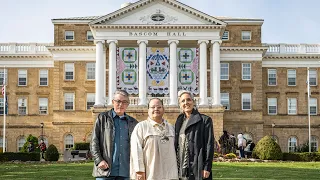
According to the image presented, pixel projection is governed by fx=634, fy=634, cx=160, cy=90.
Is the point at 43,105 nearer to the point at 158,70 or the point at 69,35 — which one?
the point at 69,35

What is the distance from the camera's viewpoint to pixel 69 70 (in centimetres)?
5700

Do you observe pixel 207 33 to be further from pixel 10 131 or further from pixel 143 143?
pixel 143 143

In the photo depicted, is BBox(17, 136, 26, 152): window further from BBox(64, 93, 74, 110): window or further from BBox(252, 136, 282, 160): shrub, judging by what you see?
BBox(252, 136, 282, 160): shrub

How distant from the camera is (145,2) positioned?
50.9 m

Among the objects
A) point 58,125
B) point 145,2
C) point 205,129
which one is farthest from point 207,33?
point 205,129

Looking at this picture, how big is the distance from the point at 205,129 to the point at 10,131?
162 feet

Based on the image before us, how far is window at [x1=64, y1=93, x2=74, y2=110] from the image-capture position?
57.0 meters

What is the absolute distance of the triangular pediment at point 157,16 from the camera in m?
51.1

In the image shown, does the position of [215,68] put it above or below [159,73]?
above

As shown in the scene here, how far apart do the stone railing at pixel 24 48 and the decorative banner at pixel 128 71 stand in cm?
1115

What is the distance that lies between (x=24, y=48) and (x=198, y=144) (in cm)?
5106

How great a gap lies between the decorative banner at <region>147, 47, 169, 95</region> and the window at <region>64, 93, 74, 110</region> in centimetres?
935

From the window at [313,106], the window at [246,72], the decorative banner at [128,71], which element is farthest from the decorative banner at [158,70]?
the window at [313,106]

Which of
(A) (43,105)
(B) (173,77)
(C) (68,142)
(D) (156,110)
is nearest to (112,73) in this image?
(B) (173,77)
